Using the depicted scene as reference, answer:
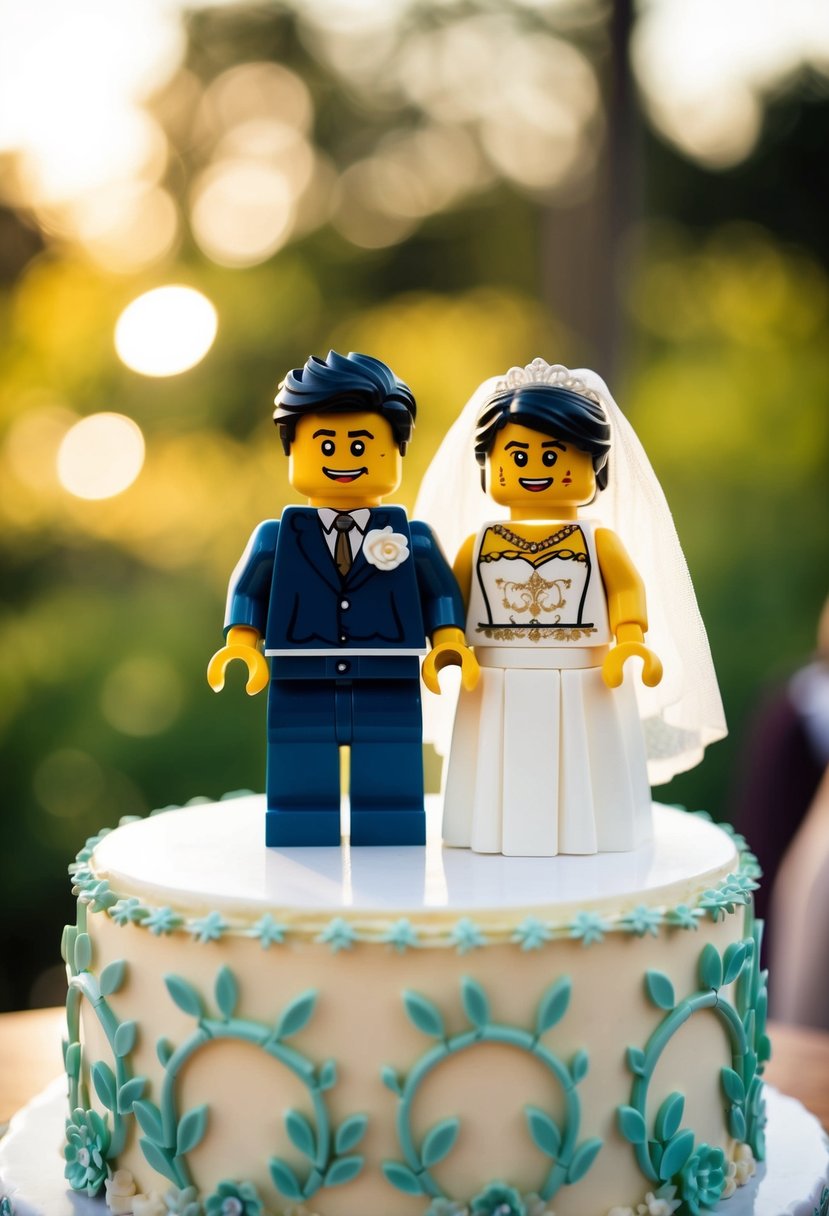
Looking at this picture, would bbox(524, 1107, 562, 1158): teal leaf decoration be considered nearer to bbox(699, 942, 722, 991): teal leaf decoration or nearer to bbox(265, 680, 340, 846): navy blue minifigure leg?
bbox(699, 942, 722, 991): teal leaf decoration

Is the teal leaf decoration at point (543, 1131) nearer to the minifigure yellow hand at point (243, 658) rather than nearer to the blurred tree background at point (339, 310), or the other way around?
the minifigure yellow hand at point (243, 658)

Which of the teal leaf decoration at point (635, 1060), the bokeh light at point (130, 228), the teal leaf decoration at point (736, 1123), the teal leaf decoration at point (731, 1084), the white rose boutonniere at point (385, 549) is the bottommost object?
the teal leaf decoration at point (736, 1123)

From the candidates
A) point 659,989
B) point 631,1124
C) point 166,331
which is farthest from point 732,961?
point 166,331

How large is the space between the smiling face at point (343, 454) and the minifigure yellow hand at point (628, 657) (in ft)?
1.48

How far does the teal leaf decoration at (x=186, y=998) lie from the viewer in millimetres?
1632

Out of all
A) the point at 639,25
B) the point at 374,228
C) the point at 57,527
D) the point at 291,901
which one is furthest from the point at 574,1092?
the point at 639,25

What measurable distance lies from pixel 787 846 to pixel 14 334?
9.94 ft

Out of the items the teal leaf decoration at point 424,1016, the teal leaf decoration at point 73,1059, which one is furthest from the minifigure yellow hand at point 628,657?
the teal leaf decoration at point 73,1059

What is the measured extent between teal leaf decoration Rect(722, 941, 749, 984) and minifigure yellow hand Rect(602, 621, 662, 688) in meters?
0.41

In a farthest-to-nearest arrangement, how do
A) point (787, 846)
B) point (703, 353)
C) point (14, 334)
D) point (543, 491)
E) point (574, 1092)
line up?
1. point (703, 353)
2. point (14, 334)
3. point (787, 846)
4. point (543, 491)
5. point (574, 1092)

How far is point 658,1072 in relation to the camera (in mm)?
1687

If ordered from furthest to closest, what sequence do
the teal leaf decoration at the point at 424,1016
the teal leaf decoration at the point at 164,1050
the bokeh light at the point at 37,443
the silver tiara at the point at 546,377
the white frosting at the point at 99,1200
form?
the bokeh light at the point at 37,443
the silver tiara at the point at 546,377
the white frosting at the point at 99,1200
the teal leaf decoration at the point at 164,1050
the teal leaf decoration at the point at 424,1016

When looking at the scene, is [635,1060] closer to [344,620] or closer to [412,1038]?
[412,1038]

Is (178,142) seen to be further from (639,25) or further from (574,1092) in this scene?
(574,1092)
